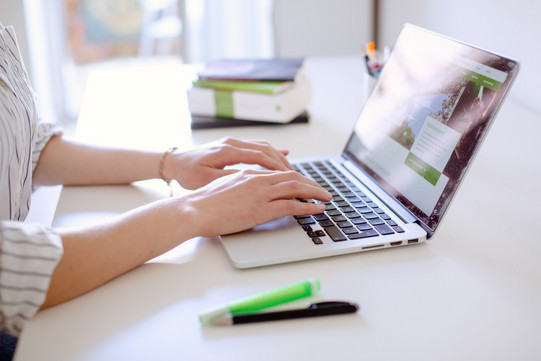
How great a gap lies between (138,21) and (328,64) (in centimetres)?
364

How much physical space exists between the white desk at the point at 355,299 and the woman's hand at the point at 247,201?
4 cm

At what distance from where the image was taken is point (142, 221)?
751 millimetres

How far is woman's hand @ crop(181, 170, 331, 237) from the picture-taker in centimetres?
78

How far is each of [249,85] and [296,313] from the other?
78cm

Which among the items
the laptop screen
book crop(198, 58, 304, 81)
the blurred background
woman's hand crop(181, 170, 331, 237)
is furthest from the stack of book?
the blurred background

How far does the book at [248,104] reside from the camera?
131cm

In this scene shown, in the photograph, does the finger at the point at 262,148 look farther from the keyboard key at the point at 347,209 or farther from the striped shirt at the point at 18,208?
the striped shirt at the point at 18,208

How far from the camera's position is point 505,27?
1473mm

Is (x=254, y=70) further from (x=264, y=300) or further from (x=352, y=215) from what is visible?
(x=264, y=300)

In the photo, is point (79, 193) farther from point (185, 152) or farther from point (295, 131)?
point (295, 131)

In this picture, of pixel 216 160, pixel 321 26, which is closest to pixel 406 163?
pixel 216 160

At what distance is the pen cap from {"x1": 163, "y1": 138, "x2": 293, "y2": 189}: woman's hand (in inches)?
12.5

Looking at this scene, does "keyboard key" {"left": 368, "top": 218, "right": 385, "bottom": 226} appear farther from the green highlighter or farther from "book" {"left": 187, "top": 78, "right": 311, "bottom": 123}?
"book" {"left": 187, "top": 78, "right": 311, "bottom": 123}

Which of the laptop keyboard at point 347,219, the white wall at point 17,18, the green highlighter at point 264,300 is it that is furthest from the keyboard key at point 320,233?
the white wall at point 17,18
